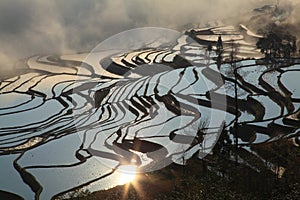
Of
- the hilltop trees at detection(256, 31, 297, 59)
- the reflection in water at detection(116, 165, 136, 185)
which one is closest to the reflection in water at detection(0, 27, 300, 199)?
the reflection in water at detection(116, 165, 136, 185)

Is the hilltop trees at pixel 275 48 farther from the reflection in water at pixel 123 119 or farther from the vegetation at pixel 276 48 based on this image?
the reflection in water at pixel 123 119

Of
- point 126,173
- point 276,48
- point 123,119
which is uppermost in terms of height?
point 276,48

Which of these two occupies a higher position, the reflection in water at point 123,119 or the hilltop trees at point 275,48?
the hilltop trees at point 275,48

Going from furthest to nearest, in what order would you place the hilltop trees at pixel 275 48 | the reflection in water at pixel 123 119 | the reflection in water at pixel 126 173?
the hilltop trees at pixel 275 48 < the reflection in water at pixel 123 119 < the reflection in water at pixel 126 173

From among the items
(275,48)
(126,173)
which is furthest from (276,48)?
(126,173)

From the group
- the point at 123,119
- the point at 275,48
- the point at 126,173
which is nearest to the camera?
the point at 126,173

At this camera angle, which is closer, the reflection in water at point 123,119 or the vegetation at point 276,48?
the reflection in water at point 123,119

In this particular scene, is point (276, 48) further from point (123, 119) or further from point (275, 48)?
point (123, 119)

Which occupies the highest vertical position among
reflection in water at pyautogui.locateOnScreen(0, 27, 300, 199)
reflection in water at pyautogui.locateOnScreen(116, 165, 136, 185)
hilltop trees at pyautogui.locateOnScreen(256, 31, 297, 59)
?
hilltop trees at pyautogui.locateOnScreen(256, 31, 297, 59)

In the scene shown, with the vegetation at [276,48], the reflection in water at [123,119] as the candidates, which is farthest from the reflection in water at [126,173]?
the vegetation at [276,48]

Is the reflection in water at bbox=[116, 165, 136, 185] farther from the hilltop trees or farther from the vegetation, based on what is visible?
the hilltop trees

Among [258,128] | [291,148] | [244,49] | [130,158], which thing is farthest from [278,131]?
[244,49]
